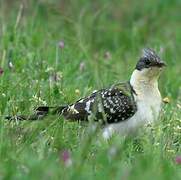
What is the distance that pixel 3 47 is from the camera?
27.2 ft

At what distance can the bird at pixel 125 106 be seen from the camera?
6.19 meters

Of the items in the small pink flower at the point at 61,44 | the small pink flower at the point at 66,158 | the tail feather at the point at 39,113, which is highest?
the small pink flower at the point at 61,44

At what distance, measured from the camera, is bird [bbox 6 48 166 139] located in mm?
6191

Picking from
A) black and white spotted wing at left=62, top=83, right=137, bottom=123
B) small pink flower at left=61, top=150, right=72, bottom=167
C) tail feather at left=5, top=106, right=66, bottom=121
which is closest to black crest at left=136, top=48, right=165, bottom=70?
black and white spotted wing at left=62, top=83, right=137, bottom=123

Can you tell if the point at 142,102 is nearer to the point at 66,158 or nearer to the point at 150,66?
the point at 150,66

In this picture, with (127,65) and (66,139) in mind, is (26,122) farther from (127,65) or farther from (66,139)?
(127,65)

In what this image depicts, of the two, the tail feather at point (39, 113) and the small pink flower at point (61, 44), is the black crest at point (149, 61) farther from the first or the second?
the small pink flower at point (61, 44)

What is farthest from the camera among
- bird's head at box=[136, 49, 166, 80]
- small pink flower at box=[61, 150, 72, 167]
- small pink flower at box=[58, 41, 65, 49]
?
small pink flower at box=[58, 41, 65, 49]

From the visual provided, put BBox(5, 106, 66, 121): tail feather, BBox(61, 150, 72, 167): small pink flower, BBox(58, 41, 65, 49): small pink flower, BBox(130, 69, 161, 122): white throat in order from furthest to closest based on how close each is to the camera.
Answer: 1. BBox(58, 41, 65, 49): small pink flower
2. BBox(130, 69, 161, 122): white throat
3. BBox(5, 106, 66, 121): tail feather
4. BBox(61, 150, 72, 167): small pink flower

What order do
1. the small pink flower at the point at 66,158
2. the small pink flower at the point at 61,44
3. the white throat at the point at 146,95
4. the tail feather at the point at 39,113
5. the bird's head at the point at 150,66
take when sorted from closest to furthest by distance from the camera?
the small pink flower at the point at 66,158 → the tail feather at the point at 39,113 → the white throat at the point at 146,95 → the bird's head at the point at 150,66 → the small pink flower at the point at 61,44

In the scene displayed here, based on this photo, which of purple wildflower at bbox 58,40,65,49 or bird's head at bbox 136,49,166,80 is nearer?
bird's head at bbox 136,49,166,80

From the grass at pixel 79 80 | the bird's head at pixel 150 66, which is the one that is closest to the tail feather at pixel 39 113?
the grass at pixel 79 80

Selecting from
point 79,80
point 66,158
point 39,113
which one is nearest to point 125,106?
point 39,113

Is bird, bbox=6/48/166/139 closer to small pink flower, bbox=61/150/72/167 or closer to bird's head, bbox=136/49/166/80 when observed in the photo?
bird's head, bbox=136/49/166/80
